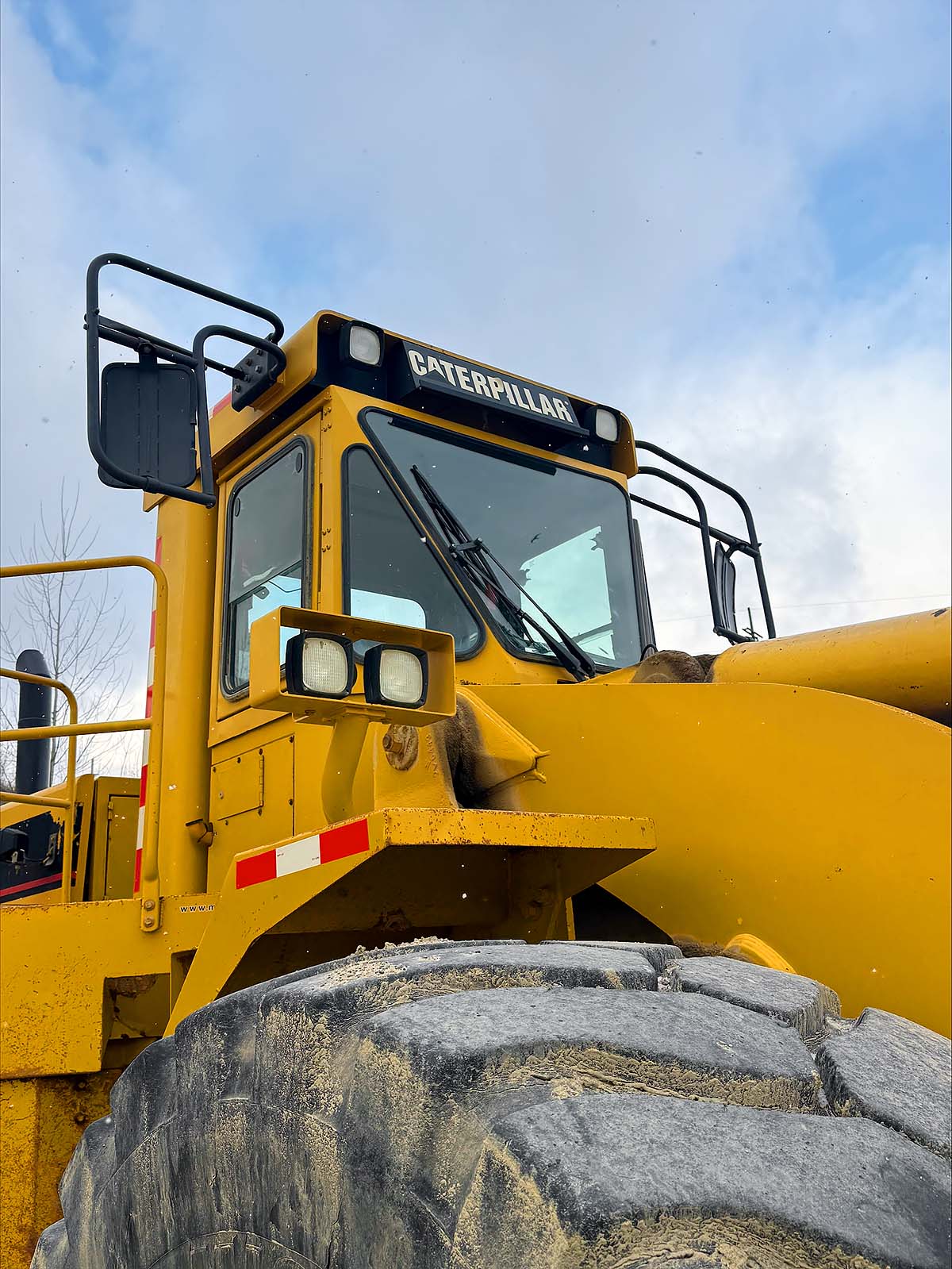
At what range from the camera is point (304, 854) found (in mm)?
2188

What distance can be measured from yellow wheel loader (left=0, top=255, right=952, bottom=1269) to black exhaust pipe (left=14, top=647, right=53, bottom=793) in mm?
1753

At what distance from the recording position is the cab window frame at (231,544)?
314 centimetres

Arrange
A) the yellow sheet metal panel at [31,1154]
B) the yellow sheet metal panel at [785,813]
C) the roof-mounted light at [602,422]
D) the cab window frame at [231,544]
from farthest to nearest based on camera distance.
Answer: the roof-mounted light at [602,422] < the cab window frame at [231,544] < the yellow sheet metal panel at [31,1154] < the yellow sheet metal panel at [785,813]

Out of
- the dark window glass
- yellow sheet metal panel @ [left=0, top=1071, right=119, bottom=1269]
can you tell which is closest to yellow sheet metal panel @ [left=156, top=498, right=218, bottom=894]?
yellow sheet metal panel @ [left=0, top=1071, right=119, bottom=1269]

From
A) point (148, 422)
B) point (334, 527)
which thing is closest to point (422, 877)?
point (334, 527)

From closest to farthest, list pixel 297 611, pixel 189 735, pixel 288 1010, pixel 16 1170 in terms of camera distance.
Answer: pixel 288 1010 < pixel 297 611 < pixel 16 1170 < pixel 189 735

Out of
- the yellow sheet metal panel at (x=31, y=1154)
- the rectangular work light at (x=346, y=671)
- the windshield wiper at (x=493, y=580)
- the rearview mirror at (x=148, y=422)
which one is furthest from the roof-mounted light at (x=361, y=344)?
the yellow sheet metal panel at (x=31, y=1154)

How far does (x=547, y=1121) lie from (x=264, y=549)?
2441 mm

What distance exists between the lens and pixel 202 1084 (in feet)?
6.38

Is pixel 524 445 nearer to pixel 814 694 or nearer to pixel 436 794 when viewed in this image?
pixel 436 794

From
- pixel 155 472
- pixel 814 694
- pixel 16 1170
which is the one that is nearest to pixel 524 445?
pixel 155 472

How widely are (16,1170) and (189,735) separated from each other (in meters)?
1.30

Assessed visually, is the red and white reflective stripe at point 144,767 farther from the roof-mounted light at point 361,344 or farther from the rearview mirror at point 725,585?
the rearview mirror at point 725,585

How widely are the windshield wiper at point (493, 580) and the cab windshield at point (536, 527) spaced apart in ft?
0.03
